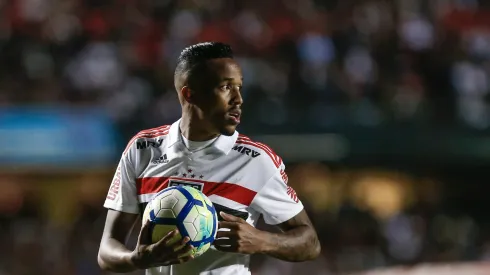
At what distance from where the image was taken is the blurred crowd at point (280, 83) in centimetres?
1251

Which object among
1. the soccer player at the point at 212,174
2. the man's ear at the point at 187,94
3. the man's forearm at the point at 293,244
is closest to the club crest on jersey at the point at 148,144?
the soccer player at the point at 212,174

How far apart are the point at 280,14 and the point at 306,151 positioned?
2.26 metres

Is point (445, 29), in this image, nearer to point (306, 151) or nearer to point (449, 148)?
point (449, 148)

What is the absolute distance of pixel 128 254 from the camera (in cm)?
394

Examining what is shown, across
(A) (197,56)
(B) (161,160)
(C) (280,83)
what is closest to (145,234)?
(B) (161,160)

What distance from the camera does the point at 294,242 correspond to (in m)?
4.04

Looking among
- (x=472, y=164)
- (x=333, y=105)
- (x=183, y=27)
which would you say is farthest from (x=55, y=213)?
(x=472, y=164)

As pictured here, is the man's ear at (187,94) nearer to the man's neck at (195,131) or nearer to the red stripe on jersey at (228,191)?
the man's neck at (195,131)

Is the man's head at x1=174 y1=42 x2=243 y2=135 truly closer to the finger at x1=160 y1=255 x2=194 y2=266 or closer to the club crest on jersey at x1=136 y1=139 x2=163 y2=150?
the club crest on jersey at x1=136 y1=139 x2=163 y2=150

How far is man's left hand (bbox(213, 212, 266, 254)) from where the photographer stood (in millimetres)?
3768

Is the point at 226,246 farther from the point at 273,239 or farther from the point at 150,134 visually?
the point at 150,134

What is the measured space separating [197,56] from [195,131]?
35cm

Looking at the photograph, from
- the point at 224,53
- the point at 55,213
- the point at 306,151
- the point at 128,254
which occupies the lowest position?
the point at 55,213

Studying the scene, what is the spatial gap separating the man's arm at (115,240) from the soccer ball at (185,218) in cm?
35
